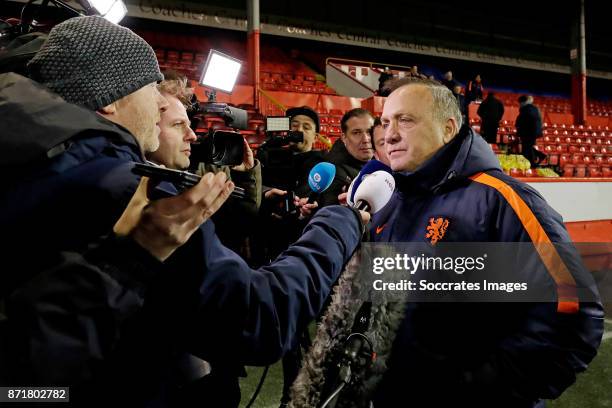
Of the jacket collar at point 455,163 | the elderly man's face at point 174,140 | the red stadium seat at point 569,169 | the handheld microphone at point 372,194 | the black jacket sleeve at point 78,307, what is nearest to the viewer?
the black jacket sleeve at point 78,307

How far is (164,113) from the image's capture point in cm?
138

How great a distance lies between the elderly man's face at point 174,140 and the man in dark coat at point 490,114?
850cm

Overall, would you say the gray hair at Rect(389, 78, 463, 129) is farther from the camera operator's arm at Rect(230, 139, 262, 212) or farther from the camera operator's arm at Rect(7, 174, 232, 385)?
the camera operator's arm at Rect(7, 174, 232, 385)

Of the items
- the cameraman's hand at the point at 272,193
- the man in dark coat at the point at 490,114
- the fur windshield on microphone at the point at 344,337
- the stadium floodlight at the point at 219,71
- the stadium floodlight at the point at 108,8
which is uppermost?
the man in dark coat at the point at 490,114

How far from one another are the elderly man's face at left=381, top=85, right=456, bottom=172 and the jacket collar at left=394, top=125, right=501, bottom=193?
0.08m

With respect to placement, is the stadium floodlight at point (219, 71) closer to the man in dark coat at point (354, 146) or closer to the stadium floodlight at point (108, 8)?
the stadium floodlight at point (108, 8)

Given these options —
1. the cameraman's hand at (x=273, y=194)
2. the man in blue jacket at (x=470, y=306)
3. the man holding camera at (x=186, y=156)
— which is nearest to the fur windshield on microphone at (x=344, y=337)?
the man in blue jacket at (x=470, y=306)

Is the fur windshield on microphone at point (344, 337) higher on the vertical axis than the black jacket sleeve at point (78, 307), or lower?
lower

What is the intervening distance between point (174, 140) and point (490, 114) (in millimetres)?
8754

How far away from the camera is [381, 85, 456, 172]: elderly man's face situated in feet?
4.51

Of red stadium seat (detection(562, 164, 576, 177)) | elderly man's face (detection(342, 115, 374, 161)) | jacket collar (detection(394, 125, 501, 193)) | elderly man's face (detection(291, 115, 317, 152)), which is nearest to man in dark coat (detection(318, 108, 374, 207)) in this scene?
elderly man's face (detection(342, 115, 374, 161))

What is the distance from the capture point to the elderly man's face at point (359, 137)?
2604 millimetres

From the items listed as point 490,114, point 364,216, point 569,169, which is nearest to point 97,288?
point 364,216

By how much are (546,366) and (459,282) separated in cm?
28
